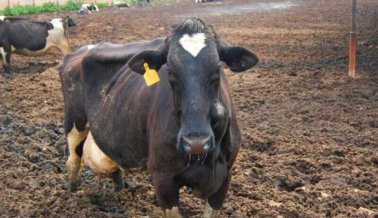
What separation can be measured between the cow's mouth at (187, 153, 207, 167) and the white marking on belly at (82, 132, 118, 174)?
1771 mm

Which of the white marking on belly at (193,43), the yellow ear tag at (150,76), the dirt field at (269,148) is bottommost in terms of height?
the dirt field at (269,148)

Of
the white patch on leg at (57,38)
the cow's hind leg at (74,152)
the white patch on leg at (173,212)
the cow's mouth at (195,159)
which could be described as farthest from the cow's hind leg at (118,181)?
the white patch on leg at (57,38)

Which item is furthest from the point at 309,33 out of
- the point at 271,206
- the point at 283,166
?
the point at 271,206

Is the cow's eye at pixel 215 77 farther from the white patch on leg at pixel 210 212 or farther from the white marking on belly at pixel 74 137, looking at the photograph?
the white marking on belly at pixel 74 137

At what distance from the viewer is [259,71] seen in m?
12.2

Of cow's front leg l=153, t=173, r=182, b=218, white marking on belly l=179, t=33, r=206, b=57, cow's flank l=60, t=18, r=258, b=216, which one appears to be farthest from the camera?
cow's front leg l=153, t=173, r=182, b=218

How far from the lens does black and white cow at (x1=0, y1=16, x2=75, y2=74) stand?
14.1 metres

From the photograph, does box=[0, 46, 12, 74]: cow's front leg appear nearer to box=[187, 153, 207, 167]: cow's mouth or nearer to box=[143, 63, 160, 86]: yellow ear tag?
box=[143, 63, 160, 86]: yellow ear tag

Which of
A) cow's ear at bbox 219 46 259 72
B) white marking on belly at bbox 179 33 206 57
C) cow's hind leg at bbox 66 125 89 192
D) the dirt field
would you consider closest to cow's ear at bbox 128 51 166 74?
white marking on belly at bbox 179 33 206 57

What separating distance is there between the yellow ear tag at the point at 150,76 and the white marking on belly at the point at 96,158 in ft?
5.19

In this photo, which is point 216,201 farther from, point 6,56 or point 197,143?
point 6,56

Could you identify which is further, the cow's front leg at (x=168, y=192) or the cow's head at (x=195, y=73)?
the cow's front leg at (x=168, y=192)

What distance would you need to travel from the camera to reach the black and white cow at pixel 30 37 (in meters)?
14.1

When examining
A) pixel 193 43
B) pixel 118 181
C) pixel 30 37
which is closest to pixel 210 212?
pixel 193 43
